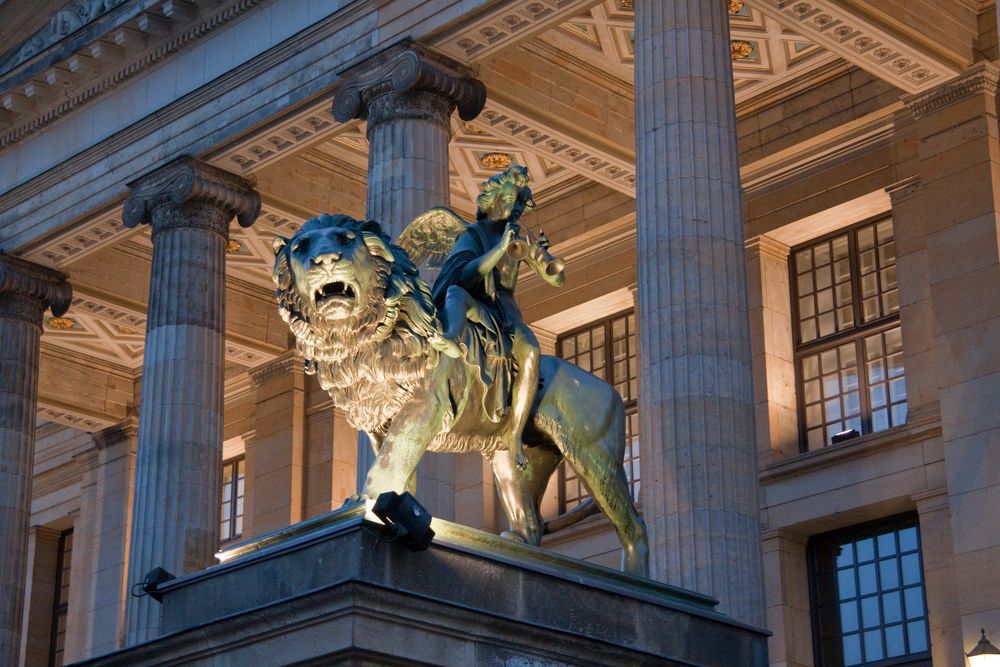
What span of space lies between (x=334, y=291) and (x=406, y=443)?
90cm

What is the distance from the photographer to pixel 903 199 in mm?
26359

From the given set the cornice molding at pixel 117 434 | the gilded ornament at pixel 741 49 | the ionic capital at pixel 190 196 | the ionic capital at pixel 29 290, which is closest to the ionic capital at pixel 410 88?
the ionic capital at pixel 190 196

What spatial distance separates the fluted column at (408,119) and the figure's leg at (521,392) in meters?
11.6

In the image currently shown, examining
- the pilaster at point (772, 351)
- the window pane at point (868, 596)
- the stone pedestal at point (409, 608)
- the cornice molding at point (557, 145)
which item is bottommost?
Answer: the stone pedestal at point (409, 608)

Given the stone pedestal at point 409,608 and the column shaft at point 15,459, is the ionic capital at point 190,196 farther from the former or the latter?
the stone pedestal at point 409,608

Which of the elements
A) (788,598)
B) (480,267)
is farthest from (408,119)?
(480,267)

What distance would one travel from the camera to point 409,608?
8844mm

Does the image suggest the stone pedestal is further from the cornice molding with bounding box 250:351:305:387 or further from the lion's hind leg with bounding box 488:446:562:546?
the cornice molding with bounding box 250:351:305:387

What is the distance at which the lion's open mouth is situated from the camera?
991 cm

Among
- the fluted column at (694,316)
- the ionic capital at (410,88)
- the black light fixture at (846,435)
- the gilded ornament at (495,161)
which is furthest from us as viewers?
the gilded ornament at (495,161)

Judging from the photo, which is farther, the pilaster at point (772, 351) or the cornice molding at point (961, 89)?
the pilaster at point (772, 351)

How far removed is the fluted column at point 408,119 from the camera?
22969 millimetres

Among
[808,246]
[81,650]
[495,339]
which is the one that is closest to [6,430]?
[81,650]

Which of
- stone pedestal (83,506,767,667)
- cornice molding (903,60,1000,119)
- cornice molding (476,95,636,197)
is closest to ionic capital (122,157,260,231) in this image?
cornice molding (476,95,636,197)
